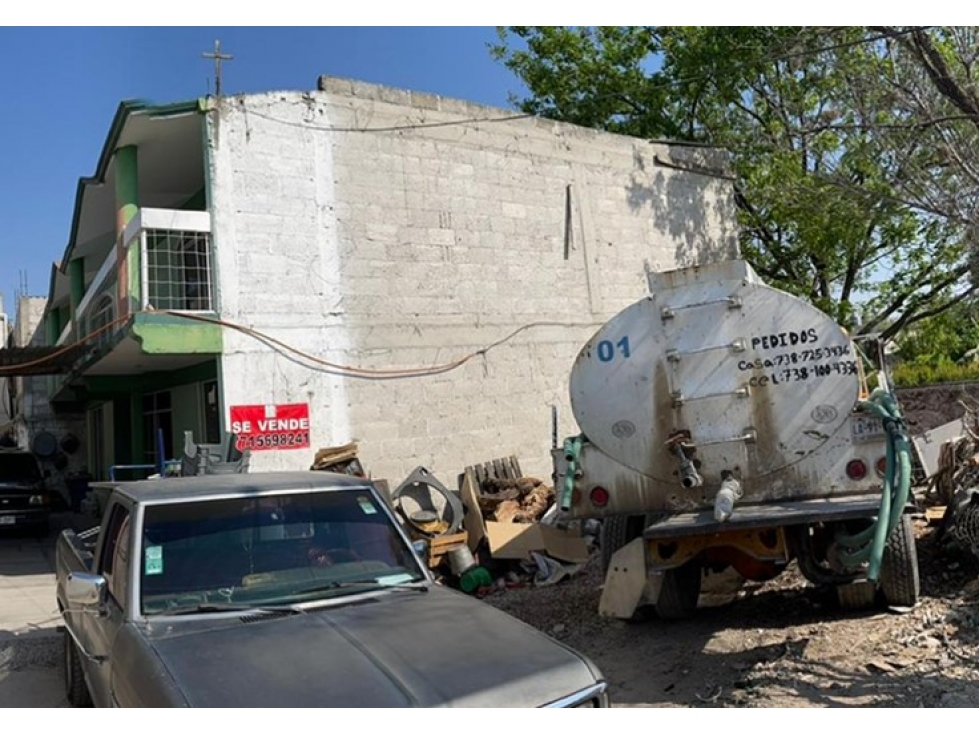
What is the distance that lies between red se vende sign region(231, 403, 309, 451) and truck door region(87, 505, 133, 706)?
647cm

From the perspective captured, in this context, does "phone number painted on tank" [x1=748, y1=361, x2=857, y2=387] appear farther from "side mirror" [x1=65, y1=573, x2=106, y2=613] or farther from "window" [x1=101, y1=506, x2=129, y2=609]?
"side mirror" [x1=65, y1=573, x2=106, y2=613]

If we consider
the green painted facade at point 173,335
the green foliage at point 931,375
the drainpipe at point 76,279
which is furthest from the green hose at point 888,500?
the drainpipe at point 76,279

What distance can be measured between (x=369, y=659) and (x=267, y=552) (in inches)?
47.4

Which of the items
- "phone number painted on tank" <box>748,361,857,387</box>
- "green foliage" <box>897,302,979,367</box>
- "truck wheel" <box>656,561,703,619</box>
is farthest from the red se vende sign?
"green foliage" <box>897,302,979,367</box>

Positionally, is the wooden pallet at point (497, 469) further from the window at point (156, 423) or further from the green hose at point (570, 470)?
the green hose at point (570, 470)

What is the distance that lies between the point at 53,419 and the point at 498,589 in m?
25.3

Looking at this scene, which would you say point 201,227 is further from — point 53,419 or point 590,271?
point 53,419

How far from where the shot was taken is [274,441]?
11516mm

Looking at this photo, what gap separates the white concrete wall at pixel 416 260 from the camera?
11.7 meters

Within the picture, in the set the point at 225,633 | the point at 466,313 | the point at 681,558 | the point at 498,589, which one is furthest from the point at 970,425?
the point at 225,633

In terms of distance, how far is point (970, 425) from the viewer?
348 inches

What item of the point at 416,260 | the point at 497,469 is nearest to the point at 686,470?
the point at 497,469

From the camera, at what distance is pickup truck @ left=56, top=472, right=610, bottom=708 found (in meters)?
3.07

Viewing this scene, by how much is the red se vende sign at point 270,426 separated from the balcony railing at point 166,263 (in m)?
1.48
